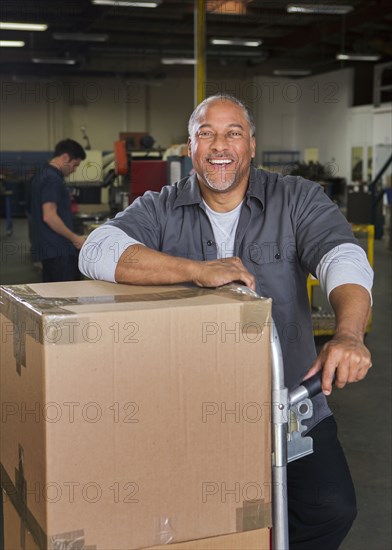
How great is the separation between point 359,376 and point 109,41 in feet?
53.8

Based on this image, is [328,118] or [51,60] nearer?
[51,60]

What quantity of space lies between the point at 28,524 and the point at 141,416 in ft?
0.95

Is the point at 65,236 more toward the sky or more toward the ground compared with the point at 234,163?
more toward the ground

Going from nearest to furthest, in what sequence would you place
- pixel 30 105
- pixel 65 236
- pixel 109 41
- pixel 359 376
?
pixel 359 376, pixel 65 236, pixel 109 41, pixel 30 105

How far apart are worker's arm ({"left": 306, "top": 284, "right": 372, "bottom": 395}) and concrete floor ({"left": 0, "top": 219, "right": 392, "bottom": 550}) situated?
1411mm

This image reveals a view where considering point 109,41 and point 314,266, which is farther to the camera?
point 109,41

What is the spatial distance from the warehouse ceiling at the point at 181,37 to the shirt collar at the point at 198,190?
1044cm

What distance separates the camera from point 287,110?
63.4ft

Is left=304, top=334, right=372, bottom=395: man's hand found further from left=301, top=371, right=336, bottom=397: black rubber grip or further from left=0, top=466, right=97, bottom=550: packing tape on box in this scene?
left=0, top=466, right=97, bottom=550: packing tape on box

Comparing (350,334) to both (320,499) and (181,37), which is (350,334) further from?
(181,37)

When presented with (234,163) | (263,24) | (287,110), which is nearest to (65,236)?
(234,163)

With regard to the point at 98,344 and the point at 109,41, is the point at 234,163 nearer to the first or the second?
the point at 98,344

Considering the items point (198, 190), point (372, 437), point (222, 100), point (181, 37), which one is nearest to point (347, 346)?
point (198, 190)

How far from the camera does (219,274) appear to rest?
1316mm
